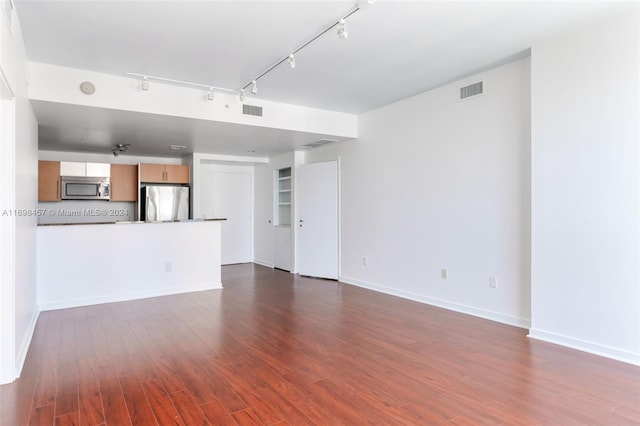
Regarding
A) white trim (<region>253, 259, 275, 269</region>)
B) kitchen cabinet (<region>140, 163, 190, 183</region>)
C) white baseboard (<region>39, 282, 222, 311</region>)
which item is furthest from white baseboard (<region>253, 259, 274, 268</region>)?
kitchen cabinet (<region>140, 163, 190, 183</region>)

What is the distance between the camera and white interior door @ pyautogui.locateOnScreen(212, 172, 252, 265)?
8192 millimetres

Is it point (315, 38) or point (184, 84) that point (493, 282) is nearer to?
point (315, 38)

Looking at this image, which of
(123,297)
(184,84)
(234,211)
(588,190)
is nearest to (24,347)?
(123,297)

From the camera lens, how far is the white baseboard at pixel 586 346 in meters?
2.91

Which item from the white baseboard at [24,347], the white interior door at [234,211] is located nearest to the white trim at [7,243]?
the white baseboard at [24,347]

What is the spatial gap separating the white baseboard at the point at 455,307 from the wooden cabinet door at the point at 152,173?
4272 mm

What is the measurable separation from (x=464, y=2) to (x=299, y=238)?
16.3ft

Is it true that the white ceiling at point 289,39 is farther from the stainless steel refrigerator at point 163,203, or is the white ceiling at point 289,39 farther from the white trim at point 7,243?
the stainless steel refrigerator at point 163,203

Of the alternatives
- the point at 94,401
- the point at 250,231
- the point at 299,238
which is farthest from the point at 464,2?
the point at 250,231

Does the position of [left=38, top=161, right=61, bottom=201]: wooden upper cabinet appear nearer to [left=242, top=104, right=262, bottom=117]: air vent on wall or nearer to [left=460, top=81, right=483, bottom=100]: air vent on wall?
[left=242, top=104, right=262, bottom=117]: air vent on wall

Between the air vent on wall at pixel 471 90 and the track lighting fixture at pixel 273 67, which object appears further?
the air vent on wall at pixel 471 90

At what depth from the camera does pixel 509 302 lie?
3.90 m

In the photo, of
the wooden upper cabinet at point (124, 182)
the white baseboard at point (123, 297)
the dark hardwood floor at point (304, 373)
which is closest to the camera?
the dark hardwood floor at point (304, 373)

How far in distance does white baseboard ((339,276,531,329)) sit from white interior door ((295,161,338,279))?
829 millimetres
